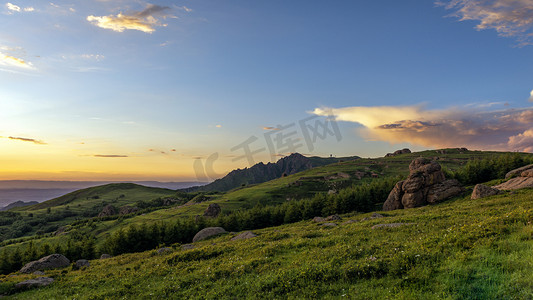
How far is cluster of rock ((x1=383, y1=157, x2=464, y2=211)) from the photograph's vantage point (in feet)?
233

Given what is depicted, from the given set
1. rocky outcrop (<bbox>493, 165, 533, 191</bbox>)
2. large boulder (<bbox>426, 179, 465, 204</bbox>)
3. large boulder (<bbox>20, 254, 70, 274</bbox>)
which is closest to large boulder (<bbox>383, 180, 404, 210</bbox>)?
large boulder (<bbox>426, 179, 465, 204</bbox>)

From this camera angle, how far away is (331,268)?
1628 centimetres

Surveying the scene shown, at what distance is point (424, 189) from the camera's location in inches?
2972

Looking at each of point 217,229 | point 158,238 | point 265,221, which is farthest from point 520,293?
point 265,221

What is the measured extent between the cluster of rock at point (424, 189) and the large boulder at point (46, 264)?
274 ft

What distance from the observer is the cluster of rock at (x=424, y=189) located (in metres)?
71.0

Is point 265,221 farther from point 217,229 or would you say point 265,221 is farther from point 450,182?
point 450,182

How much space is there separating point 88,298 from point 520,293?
27.7m

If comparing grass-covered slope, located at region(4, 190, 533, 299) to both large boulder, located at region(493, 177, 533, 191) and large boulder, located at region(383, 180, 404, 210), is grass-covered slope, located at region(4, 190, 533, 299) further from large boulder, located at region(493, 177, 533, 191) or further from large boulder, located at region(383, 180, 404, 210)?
large boulder, located at region(383, 180, 404, 210)

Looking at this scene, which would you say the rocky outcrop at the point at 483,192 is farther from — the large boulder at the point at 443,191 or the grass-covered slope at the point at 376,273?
the grass-covered slope at the point at 376,273

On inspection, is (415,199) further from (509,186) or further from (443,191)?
(509,186)

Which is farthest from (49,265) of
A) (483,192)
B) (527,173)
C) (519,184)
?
(527,173)

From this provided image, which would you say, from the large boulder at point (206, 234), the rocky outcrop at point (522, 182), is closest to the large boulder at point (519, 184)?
the rocky outcrop at point (522, 182)

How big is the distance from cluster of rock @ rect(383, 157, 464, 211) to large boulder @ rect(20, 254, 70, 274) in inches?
3282
